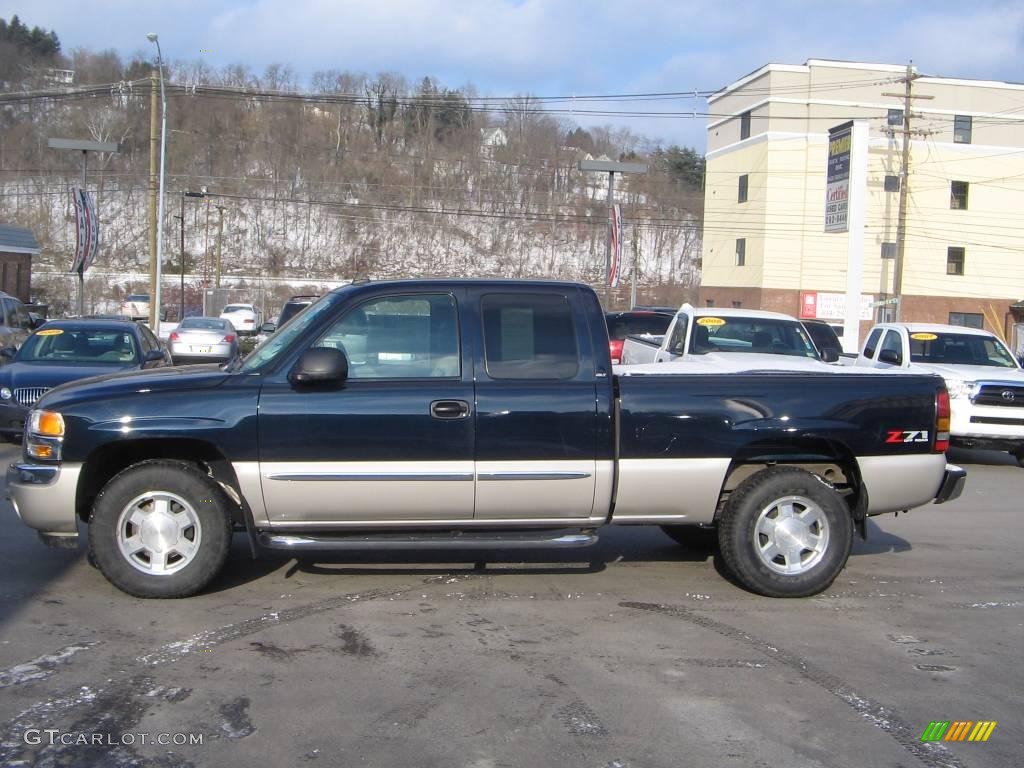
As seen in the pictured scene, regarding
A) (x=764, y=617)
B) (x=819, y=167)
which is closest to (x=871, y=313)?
(x=819, y=167)

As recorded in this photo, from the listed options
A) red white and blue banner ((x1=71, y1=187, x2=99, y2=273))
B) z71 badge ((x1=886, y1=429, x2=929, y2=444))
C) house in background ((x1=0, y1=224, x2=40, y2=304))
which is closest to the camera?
z71 badge ((x1=886, y1=429, x2=929, y2=444))

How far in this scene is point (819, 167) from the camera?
161 feet

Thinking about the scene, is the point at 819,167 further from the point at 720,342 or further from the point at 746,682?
the point at 746,682

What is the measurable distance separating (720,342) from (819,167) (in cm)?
3972

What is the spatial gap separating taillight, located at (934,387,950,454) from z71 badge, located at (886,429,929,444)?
0.10 metres

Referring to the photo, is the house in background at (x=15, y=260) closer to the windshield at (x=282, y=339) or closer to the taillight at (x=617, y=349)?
the taillight at (x=617, y=349)

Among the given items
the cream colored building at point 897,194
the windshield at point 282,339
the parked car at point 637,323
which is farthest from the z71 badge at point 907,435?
the cream colored building at point 897,194

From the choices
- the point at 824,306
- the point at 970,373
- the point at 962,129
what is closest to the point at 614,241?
the point at 970,373

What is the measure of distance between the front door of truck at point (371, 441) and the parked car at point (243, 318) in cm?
4096

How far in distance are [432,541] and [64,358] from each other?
29.3 ft

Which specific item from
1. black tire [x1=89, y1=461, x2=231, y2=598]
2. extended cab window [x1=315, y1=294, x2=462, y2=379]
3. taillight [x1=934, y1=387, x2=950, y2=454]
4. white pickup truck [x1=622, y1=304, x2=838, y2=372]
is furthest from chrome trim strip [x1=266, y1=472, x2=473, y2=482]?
white pickup truck [x1=622, y1=304, x2=838, y2=372]

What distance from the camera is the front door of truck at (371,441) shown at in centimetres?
609

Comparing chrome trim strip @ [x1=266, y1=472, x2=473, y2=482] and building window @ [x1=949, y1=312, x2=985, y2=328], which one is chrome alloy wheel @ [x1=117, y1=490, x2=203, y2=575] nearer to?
chrome trim strip @ [x1=266, y1=472, x2=473, y2=482]

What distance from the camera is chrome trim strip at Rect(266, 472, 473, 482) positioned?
6098mm
